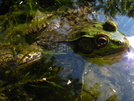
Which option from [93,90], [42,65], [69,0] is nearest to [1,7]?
[69,0]

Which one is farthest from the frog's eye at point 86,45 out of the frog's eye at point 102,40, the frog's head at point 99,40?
the frog's eye at point 102,40

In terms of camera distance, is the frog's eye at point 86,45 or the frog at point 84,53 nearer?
the frog at point 84,53

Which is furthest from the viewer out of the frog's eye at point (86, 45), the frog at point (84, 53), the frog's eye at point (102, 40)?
the frog's eye at point (86, 45)

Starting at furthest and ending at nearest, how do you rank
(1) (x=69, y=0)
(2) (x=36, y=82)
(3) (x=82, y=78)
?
1. (1) (x=69, y=0)
2. (3) (x=82, y=78)
3. (2) (x=36, y=82)

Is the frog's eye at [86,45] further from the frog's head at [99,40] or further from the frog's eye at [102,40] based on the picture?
the frog's eye at [102,40]

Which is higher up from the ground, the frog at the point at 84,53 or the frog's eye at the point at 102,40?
the frog's eye at the point at 102,40

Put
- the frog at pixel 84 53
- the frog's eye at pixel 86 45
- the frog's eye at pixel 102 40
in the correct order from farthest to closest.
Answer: the frog's eye at pixel 86 45 → the frog's eye at pixel 102 40 → the frog at pixel 84 53

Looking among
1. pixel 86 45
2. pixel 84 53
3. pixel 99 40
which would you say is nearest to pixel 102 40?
pixel 99 40

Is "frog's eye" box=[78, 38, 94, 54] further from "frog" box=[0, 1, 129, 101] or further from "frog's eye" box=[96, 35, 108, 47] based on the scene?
"frog's eye" box=[96, 35, 108, 47]

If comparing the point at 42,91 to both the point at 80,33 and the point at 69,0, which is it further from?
the point at 69,0

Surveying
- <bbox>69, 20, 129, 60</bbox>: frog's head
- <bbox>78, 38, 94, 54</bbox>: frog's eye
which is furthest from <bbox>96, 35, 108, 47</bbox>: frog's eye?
<bbox>78, 38, 94, 54</bbox>: frog's eye
